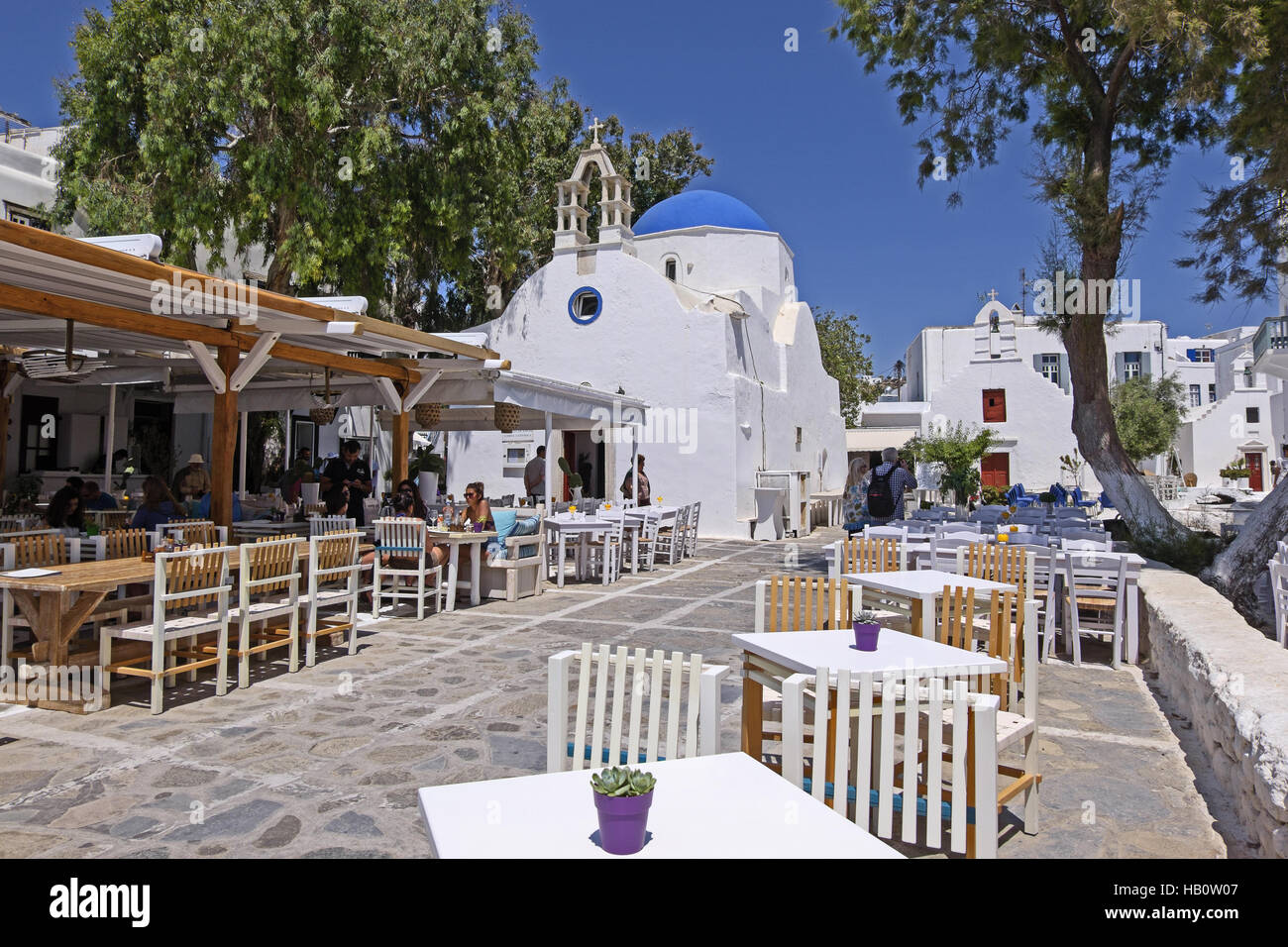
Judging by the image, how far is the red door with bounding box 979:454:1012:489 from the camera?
3039 centimetres

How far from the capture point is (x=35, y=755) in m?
4.30

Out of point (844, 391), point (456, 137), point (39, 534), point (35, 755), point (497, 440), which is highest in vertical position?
point (456, 137)

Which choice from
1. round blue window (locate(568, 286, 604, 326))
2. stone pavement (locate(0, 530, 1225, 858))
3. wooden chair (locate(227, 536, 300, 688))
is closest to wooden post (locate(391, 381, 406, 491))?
stone pavement (locate(0, 530, 1225, 858))

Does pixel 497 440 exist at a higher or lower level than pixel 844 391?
lower

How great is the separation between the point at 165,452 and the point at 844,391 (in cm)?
2543

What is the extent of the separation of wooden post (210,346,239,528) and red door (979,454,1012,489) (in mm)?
27588

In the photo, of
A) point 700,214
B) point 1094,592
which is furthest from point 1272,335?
point 1094,592

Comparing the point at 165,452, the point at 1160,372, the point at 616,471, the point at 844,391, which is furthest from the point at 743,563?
the point at 1160,372

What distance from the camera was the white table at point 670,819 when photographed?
180cm

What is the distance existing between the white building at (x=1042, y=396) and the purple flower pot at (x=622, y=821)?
2684 centimetres

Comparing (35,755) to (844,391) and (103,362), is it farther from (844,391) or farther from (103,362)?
(844,391)

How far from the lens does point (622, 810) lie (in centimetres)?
176

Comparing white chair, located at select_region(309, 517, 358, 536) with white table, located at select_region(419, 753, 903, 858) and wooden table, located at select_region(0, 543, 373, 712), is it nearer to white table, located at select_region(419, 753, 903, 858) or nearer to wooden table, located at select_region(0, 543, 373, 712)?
wooden table, located at select_region(0, 543, 373, 712)
